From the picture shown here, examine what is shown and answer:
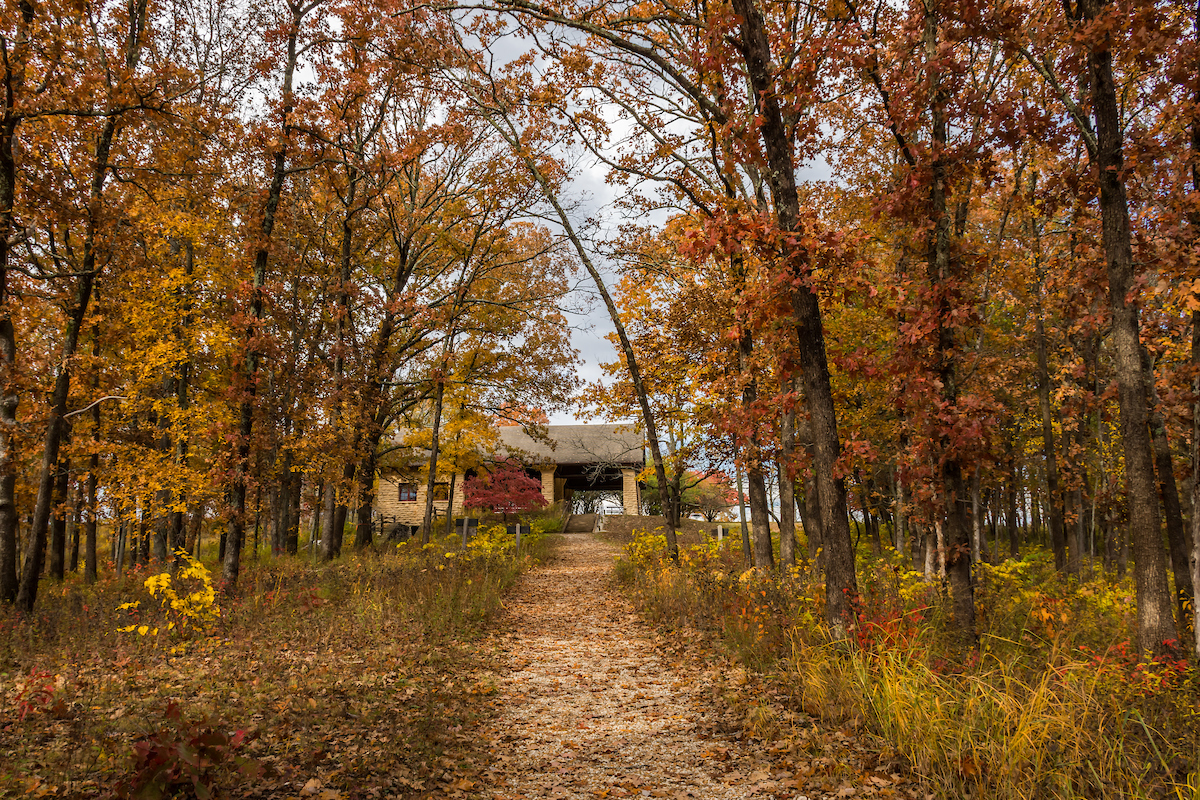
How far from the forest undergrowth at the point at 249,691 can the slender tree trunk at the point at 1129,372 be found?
21.7 ft

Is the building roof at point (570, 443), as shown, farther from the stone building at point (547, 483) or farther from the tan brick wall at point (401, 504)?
the tan brick wall at point (401, 504)

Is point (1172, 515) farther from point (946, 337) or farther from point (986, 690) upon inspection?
point (986, 690)

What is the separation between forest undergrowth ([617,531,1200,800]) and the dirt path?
69 centimetres

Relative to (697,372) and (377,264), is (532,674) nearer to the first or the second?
(697,372)

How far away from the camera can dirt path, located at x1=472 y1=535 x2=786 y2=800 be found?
4.43 m

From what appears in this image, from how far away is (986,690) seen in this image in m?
4.38

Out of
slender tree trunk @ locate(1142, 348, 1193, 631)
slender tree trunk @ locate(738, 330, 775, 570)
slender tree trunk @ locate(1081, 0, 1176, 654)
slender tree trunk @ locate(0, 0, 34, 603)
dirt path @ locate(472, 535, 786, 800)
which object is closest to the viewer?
dirt path @ locate(472, 535, 786, 800)

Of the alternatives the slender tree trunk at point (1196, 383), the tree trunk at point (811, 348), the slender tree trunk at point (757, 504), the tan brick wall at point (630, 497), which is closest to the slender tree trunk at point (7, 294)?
the tree trunk at point (811, 348)

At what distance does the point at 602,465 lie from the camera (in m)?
17.4

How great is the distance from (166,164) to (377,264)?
7107 mm

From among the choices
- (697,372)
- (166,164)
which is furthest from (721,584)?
(166,164)

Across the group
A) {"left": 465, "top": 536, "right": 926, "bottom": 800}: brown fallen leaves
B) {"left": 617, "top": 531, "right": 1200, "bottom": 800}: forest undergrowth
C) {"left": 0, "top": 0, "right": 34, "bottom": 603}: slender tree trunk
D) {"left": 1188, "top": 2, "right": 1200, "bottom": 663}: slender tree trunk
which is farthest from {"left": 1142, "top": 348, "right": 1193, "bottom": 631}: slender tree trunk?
{"left": 0, "top": 0, "right": 34, "bottom": 603}: slender tree trunk

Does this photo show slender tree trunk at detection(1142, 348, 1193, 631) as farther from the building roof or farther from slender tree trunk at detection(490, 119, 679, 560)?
the building roof

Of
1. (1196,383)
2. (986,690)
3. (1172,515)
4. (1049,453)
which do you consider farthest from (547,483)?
(986,690)
